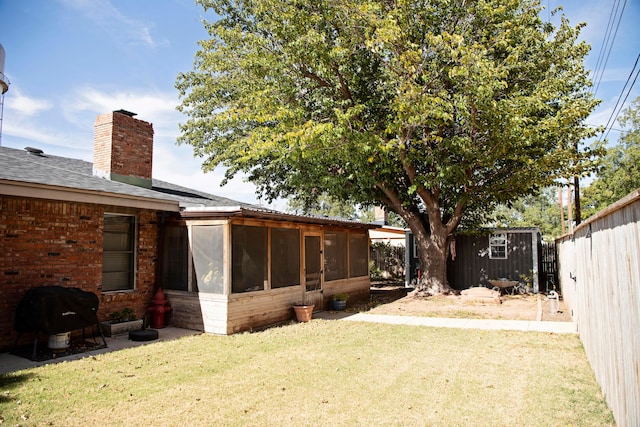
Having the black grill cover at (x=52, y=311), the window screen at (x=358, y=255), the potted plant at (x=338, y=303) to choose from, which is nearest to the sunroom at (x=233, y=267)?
the potted plant at (x=338, y=303)

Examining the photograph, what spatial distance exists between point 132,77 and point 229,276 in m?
8.11

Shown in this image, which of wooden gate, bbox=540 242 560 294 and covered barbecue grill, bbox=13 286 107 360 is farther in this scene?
wooden gate, bbox=540 242 560 294

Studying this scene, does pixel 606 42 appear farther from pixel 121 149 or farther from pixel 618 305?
pixel 121 149

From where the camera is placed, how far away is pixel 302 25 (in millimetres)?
12375

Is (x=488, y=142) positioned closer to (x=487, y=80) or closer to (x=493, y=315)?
(x=487, y=80)

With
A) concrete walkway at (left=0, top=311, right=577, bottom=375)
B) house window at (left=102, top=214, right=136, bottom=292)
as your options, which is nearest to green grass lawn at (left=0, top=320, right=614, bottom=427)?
concrete walkway at (left=0, top=311, right=577, bottom=375)

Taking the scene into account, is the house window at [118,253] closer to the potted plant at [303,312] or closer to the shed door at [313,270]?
the potted plant at [303,312]

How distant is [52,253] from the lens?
25.4 feet

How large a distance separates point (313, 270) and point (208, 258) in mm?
3624

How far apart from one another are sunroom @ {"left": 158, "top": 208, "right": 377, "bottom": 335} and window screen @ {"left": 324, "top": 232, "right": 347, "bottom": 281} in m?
1.25

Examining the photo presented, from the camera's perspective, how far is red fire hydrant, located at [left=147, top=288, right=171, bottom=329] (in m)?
9.27

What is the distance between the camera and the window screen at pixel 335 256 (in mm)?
12852

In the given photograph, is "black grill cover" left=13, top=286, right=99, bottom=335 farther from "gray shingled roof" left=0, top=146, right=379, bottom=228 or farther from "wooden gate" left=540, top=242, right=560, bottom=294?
"wooden gate" left=540, top=242, right=560, bottom=294

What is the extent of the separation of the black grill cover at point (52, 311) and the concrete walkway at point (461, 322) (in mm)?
5700
